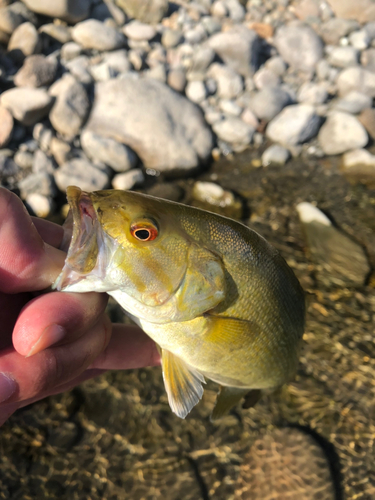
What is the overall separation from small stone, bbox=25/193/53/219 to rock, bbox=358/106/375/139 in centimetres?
590

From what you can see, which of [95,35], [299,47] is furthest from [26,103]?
[299,47]

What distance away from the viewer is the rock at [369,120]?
788cm

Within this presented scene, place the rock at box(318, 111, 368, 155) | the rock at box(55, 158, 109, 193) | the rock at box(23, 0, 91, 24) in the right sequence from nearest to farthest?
the rock at box(55, 158, 109, 193) → the rock at box(23, 0, 91, 24) → the rock at box(318, 111, 368, 155)

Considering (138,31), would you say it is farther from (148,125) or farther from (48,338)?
(48,338)

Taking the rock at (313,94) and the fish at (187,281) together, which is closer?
the fish at (187,281)

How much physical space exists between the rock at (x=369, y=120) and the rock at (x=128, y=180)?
4403 millimetres

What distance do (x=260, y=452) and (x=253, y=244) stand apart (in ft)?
8.70

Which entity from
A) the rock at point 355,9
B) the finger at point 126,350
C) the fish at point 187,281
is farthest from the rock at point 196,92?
the fish at point 187,281

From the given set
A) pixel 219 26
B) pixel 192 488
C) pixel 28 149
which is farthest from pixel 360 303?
pixel 219 26

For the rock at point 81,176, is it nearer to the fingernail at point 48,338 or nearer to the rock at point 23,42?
the rock at point 23,42

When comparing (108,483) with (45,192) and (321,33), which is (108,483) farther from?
(321,33)

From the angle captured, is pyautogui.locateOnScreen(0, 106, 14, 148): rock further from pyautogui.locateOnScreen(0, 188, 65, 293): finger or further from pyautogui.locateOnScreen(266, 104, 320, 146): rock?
pyautogui.locateOnScreen(0, 188, 65, 293): finger

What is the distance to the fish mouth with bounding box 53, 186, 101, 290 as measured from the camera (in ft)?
5.87

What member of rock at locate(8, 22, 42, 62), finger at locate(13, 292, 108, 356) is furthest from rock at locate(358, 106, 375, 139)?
finger at locate(13, 292, 108, 356)
